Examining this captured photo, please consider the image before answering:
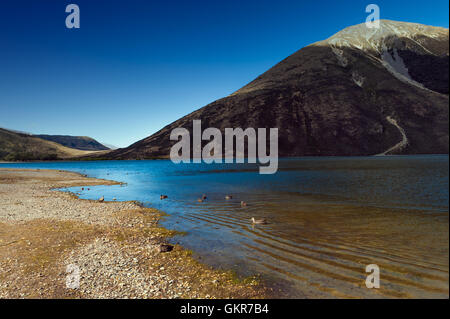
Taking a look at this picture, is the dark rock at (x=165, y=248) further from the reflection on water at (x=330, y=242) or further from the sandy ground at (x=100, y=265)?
the reflection on water at (x=330, y=242)

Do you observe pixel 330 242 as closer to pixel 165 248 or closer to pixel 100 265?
pixel 165 248

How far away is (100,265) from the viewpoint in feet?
37.4

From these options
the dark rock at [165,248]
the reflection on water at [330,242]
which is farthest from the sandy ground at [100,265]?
the reflection on water at [330,242]

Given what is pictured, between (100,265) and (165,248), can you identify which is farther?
(165,248)

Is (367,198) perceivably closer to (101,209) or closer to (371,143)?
(101,209)

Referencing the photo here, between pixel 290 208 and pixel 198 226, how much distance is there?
411 inches

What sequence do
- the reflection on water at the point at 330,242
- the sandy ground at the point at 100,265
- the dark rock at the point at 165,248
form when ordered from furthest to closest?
the dark rock at the point at 165,248
the sandy ground at the point at 100,265
the reflection on water at the point at 330,242

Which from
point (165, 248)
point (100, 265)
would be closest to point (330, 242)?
point (165, 248)

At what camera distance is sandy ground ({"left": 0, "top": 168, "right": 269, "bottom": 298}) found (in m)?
9.27

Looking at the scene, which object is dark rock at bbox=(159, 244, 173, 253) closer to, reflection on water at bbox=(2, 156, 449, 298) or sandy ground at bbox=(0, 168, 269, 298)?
sandy ground at bbox=(0, 168, 269, 298)

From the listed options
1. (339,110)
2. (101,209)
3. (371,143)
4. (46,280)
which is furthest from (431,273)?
(339,110)

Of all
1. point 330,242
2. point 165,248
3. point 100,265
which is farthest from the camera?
point 330,242

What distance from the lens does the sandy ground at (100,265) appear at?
927 centimetres

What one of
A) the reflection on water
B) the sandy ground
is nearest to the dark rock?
the sandy ground
